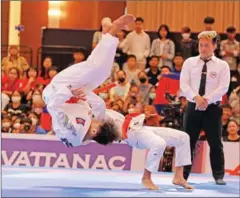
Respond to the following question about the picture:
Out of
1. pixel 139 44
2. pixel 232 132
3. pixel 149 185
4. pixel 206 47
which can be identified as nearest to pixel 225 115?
pixel 232 132

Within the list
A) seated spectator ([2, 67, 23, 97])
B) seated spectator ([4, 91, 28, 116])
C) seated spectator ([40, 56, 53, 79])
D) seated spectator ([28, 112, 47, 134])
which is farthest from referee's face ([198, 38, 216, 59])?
seated spectator ([40, 56, 53, 79])

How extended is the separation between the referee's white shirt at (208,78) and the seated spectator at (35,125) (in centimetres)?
382

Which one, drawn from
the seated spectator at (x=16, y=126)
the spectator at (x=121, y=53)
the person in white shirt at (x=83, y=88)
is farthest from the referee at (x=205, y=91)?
the spectator at (x=121, y=53)

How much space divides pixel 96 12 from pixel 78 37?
2938 mm

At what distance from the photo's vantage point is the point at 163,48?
10742 millimetres

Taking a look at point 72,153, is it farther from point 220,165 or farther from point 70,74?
point 70,74

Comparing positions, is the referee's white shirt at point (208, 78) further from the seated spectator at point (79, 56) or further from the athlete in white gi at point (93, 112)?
the seated spectator at point (79, 56)

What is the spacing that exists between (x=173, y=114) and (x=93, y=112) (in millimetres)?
3701

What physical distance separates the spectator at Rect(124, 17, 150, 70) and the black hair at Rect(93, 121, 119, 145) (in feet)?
19.4

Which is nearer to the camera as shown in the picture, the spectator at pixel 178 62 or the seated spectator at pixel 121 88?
the seated spectator at pixel 121 88

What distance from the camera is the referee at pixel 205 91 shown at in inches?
220

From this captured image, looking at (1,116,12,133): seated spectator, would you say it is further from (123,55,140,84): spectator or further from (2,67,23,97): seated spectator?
(123,55,140,84): spectator

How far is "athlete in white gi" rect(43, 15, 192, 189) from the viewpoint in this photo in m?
4.77

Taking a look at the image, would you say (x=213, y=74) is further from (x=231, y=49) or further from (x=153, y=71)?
(x=231, y=49)
